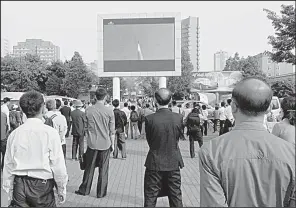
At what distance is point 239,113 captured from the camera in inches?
99.5

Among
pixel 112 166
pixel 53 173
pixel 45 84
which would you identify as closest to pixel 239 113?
pixel 53 173

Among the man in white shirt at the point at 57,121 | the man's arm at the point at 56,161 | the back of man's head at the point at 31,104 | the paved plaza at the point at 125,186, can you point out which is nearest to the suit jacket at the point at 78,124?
the paved plaza at the point at 125,186

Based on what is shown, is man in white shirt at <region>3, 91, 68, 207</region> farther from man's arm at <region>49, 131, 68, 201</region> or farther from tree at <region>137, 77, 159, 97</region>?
tree at <region>137, 77, 159, 97</region>

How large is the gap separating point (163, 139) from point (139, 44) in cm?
2121

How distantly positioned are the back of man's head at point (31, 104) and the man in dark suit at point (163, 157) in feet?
5.50

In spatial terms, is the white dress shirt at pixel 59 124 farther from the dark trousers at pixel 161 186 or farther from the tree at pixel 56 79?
the tree at pixel 56 79

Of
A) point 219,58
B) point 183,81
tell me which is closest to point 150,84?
point 183,81

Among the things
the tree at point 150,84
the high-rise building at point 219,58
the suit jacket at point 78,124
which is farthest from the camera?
the high-rise building at point 219,58

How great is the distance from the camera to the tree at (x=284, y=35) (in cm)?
2008

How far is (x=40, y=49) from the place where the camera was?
4519 cm

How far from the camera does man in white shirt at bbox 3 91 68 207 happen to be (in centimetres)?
398

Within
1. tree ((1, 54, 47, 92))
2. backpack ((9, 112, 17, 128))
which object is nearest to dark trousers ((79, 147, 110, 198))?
backpack ((9, 112, 17, 128))

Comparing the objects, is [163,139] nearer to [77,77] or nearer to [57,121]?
[57,121]

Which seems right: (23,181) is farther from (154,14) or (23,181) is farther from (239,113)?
(154,14)
